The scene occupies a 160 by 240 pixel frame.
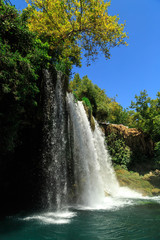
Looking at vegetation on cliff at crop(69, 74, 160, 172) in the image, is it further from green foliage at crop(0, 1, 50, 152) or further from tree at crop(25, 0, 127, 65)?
green foliage at crop(0, 1, 50, 152)

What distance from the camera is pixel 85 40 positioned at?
13.9m

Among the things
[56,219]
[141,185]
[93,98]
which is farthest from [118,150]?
[56,219]

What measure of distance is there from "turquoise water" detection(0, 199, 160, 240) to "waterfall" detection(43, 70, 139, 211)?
175 centimetres

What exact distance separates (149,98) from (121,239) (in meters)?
22.3

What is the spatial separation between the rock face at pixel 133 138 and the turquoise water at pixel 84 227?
15.2 meters

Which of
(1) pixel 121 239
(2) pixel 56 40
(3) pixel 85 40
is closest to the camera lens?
(1) pixel 121 239

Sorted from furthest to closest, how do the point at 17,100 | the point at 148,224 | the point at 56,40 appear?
the point at 56,40 → the point at 17,100 → the point at 148,224

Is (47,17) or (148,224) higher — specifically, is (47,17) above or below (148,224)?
above

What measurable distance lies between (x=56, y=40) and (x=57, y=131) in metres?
7.12

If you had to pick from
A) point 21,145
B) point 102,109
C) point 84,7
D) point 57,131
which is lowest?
point 21,145

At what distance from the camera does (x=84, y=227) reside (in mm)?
5180

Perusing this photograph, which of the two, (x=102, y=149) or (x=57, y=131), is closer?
(x=57, y=131)

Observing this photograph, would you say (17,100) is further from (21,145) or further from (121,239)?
(121,239)

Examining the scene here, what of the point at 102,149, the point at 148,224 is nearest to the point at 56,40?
the point at 102,149
